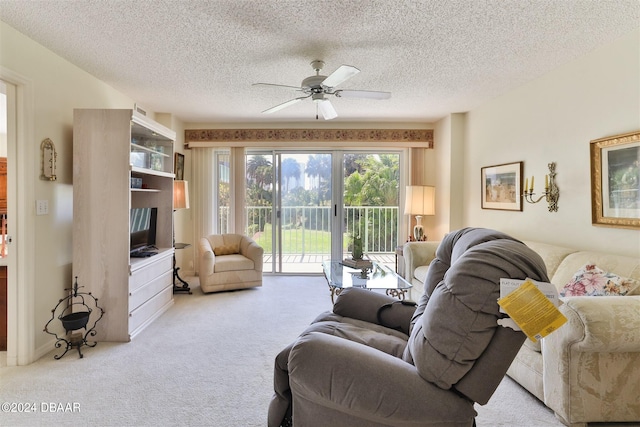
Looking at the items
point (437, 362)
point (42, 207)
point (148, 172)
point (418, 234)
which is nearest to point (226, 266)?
point (148, 172)

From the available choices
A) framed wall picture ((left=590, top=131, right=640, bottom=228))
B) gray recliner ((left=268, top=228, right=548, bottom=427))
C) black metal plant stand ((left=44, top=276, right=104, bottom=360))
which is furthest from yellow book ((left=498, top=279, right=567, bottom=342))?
black metal plant stand ((left=44, top=276, right=104, bottom=360))

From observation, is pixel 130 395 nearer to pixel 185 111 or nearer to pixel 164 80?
pixel 164 80

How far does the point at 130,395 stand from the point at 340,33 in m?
2.70

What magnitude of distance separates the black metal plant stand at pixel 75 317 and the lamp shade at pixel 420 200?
145 inches

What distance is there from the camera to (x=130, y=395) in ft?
6.34

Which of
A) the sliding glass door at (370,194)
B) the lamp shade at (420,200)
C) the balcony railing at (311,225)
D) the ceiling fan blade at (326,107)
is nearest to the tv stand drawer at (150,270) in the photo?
the balcony railing at (311,225)

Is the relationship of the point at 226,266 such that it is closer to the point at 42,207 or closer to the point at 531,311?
the point at 42,207

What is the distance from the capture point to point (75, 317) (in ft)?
8.11

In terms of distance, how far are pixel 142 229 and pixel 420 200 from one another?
3.45 metres

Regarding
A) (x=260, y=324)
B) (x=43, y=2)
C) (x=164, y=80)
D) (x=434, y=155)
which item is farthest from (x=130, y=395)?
(x=434, y=155)

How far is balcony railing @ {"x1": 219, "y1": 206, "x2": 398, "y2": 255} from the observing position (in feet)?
16.4

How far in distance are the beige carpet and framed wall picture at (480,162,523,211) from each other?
1.98 m

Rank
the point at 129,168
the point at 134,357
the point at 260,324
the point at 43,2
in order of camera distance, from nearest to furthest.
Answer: the point at 43,2 → the point at 134,357 → the point at 129,168 → the point at 260,324

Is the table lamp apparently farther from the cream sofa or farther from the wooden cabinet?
the wooden cabinet
